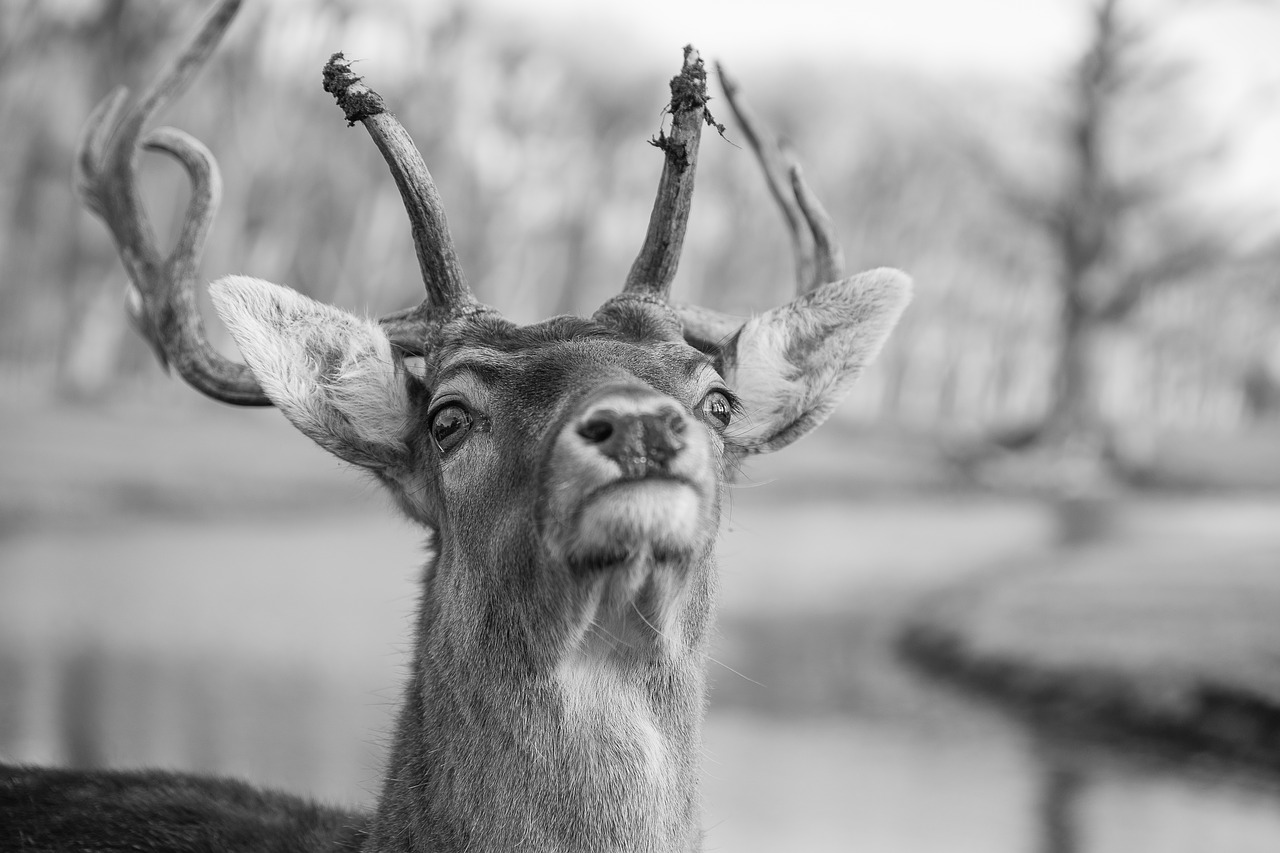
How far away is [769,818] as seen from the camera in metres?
4.99

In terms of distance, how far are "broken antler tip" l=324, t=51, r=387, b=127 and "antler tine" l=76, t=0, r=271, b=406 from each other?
79 centimetres

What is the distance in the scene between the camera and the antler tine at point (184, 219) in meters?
3.03

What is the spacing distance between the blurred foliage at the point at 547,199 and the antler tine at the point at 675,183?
1149 cm

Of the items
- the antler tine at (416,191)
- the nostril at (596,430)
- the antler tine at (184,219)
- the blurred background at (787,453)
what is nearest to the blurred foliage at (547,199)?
the blurred background at (787,453)

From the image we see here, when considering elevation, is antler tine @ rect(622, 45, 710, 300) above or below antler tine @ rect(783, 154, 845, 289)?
below

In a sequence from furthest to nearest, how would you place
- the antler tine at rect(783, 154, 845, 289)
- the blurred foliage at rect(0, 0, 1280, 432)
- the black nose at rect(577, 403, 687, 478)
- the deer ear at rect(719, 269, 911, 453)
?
the blurred foliage at rect(0, 0, 1280, 432), the antler tine at rect(783, 154, 845, 289), the deer ear at rect(719, 269, 911, 453), the black nose at rect(577, 403, 687, 478)

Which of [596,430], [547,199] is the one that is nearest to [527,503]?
[596,430]

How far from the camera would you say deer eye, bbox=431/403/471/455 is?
237cm

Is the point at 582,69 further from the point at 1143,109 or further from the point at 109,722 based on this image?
the point at 109,722

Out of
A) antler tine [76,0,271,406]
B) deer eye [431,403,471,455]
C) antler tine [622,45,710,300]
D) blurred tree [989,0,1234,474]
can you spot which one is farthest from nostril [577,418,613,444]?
blurred tree [989,0,1234,474]

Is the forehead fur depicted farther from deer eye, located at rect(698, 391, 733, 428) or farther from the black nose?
the black nose

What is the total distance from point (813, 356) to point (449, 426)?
35.0 inches

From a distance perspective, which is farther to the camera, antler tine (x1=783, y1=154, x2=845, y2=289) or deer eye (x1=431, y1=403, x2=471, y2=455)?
antler tine (x1=783, y1=154, x2=845, y2=289)

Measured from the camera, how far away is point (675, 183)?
262 centimetres
